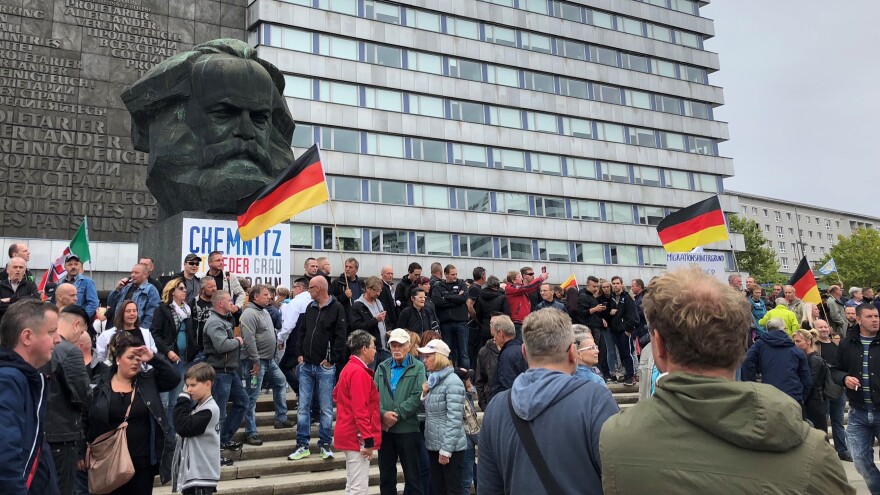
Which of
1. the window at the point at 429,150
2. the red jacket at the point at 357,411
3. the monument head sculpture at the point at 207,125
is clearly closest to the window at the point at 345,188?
the window at the point at 429,150

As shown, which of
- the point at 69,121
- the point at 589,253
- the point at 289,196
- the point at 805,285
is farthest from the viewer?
the point at 589,253

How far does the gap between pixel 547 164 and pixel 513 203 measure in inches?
158

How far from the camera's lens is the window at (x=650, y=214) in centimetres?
4644

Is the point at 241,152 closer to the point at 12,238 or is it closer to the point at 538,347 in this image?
the point at 538,347

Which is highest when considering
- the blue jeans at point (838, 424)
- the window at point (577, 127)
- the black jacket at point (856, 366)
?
the window at point (577, 127)

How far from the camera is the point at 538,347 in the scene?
10.7 ft

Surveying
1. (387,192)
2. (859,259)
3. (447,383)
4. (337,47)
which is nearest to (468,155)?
(387,192)

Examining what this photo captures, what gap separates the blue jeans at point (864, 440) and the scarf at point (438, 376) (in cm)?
423

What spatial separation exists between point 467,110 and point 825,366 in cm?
3374

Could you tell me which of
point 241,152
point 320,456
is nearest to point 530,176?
point 241,152

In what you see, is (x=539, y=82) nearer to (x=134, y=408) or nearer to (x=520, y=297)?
(x=520, y=297)

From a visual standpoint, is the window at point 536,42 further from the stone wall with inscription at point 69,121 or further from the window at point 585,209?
the stone wall with inscription at point 69,121

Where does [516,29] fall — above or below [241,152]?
above

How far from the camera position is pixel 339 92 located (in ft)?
122
